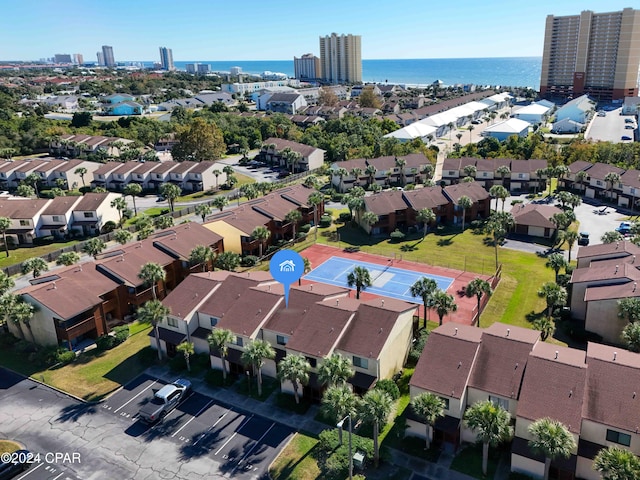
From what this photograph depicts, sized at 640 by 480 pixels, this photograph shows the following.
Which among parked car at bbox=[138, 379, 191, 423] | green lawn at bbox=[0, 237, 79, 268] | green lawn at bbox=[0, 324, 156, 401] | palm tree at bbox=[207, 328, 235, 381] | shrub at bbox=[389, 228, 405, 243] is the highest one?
palm tree at bbox=[207, 328, 235, 381]

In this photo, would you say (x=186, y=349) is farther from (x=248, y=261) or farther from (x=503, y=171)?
(x=503, y=171)

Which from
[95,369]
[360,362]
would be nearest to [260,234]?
[95,369]

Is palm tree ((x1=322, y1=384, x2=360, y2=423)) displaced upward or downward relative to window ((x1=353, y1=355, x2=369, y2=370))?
upward

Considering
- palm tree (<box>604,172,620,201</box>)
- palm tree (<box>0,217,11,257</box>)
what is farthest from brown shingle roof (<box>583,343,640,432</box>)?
palm tree (<box>0,217,11,257</box>)

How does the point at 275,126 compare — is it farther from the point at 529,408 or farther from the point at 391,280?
the point at 529,408

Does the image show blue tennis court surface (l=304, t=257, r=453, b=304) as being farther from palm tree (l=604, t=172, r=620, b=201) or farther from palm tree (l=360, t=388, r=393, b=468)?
Answer: palm tree (l=604, t=172, r=620, b=201)

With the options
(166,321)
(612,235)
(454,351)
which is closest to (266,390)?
(166,321)
